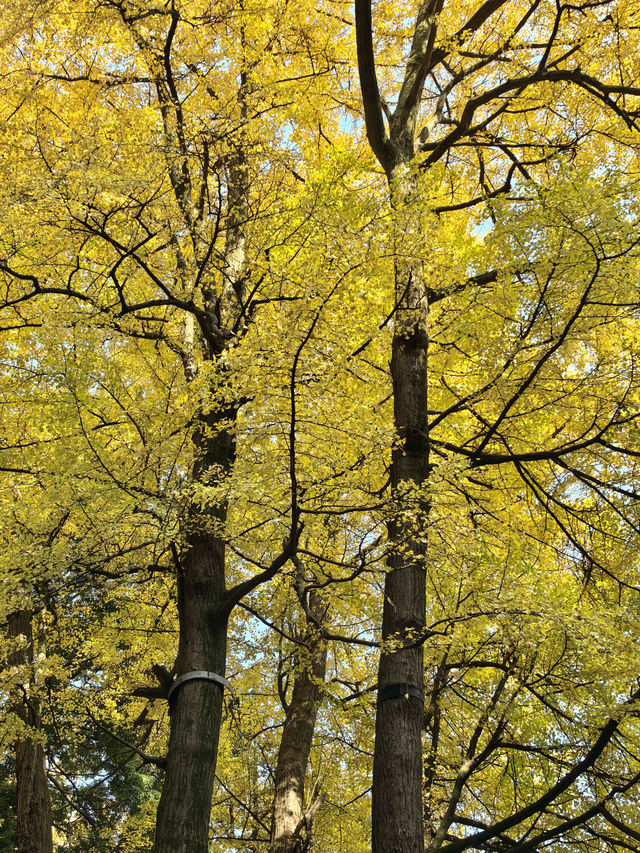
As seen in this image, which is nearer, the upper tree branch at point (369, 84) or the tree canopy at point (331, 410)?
the tree canopy at point (331, 410)

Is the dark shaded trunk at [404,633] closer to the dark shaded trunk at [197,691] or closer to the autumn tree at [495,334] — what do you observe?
the autumn tree at [495,334]

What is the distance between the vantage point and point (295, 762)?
233 inches

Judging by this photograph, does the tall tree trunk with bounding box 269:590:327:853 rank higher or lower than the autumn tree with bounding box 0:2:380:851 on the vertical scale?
lower

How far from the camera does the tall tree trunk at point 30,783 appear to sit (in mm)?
5750

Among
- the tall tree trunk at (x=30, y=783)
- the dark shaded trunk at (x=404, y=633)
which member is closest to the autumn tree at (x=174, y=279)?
the dark shaded trunk at (x=404, y=633)

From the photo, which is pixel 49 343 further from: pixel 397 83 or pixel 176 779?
pixel 397 83

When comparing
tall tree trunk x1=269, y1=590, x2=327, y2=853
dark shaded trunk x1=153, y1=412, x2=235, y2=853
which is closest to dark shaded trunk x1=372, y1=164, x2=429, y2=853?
dark shaded trunk x1=153, y1=412, x2=235, y2=853

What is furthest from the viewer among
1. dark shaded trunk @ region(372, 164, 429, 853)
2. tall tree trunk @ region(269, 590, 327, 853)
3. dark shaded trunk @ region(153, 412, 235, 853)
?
tall tree trunk @ region(269, 590, 327, 853)

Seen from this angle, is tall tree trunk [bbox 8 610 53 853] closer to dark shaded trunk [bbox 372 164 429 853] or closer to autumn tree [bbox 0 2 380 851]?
autumn tree [bbox 0 2 380 851]

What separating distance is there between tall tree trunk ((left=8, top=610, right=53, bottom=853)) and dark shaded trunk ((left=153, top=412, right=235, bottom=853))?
2.34m

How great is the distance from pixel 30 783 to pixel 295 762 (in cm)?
257

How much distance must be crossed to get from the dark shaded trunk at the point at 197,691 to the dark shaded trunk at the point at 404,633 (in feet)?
3.50

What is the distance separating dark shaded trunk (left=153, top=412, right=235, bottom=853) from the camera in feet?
11.9

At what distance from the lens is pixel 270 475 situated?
3719mm
